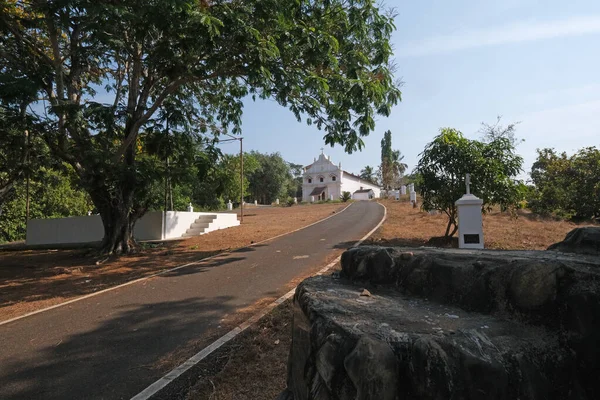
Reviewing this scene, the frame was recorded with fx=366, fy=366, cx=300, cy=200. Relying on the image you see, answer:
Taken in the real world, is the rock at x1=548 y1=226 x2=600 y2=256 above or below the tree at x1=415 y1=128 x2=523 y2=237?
below

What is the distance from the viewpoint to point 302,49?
9.15 metres

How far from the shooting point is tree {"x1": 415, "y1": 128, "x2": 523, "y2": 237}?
9961mm

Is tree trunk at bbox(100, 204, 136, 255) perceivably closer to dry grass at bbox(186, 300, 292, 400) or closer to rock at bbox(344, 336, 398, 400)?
dry grass at bbox(186, 300, 292, 400)

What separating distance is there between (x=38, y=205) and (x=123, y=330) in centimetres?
2844

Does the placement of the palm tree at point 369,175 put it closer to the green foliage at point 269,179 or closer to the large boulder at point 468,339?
the green foliage at point 269,179

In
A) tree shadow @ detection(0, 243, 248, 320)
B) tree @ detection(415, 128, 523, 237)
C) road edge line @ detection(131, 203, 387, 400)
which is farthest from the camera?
tree @ detection(415, 128, 523, 237)

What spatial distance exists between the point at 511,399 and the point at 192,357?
3298mm

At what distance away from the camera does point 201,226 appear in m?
18.6

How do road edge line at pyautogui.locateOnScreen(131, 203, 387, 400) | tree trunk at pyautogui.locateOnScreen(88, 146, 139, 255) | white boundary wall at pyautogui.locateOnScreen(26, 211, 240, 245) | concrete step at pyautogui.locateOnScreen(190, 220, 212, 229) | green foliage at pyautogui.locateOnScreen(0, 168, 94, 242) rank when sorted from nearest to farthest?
road edge line at pyautogui.locateOnScreen(131, 203, 387, 400) → tree trunk at pyautogui.locateOnScreen(88, 146, 139, 255) → white boundary wall at pyautogui.locateOnScreen(26, 211, 240, 245) → concrete step at pyautogui.locateOnScreen(190, 220, 212, 229) → green foliage at pyautogui.locateOnScreen(0, 168, 94, 242)

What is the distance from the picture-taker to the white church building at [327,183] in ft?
214

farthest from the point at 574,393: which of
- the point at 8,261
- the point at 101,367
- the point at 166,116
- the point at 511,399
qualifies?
the point at 8,261

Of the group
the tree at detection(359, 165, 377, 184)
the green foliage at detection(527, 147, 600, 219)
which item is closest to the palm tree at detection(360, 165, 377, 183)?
the tree at detection(359, 165, 377, 184)

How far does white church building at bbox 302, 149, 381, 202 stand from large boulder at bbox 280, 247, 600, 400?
61.7 m

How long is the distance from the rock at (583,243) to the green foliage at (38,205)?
1066 inches
